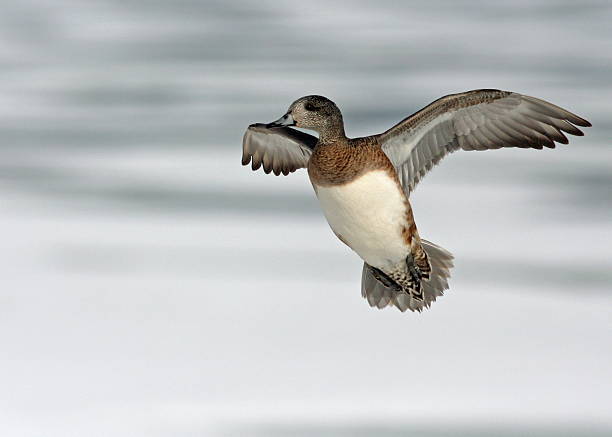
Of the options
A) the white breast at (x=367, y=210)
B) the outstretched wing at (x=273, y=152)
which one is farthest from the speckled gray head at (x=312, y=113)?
the outstretched wing at (x=273, y=152)

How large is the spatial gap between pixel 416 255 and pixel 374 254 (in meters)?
0.19

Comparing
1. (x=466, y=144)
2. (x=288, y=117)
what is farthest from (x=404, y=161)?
(x=288, y=117)

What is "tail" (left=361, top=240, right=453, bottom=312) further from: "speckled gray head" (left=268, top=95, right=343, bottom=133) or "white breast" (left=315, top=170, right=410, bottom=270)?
"speckled gray head" (left=268, top=95, right=343, bottom=133)

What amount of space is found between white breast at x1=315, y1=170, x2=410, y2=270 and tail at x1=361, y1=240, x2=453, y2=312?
0.62m

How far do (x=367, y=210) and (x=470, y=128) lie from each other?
0.56m

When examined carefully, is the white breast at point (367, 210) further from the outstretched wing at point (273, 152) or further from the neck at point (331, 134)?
the outstretched wing at point (273, 152)

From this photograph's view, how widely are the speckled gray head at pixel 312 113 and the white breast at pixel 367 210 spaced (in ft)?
0.66

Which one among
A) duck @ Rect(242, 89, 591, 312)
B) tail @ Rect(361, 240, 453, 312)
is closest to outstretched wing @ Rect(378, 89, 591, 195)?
duck @ Rect(242, 89, 591, 312)

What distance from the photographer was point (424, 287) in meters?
4.93

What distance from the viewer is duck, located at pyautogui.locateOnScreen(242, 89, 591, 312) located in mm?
4176

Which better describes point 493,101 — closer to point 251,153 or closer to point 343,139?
point 343,139

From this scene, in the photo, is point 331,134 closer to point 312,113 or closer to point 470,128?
point 312,113

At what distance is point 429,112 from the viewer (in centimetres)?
425

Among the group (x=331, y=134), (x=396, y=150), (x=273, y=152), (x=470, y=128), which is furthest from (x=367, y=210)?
(x=273, y=152)
